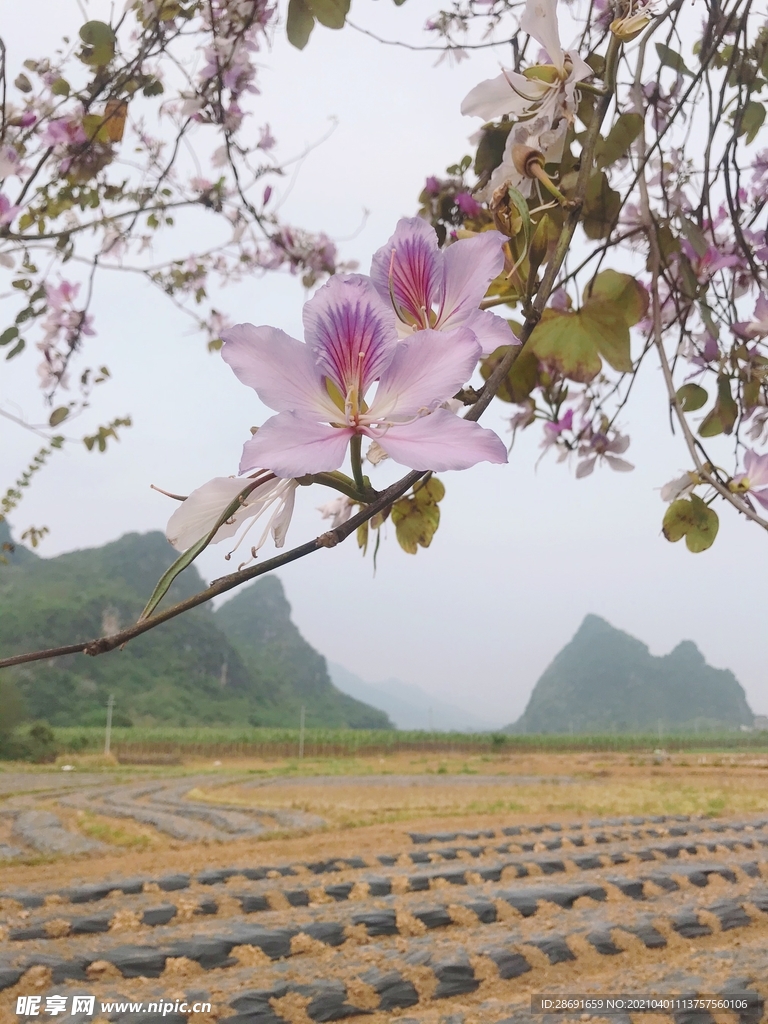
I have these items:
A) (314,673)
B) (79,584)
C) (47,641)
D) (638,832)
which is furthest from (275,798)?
(314,673)

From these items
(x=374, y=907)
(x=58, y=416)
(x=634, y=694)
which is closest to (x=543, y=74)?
(x=58, y=416)

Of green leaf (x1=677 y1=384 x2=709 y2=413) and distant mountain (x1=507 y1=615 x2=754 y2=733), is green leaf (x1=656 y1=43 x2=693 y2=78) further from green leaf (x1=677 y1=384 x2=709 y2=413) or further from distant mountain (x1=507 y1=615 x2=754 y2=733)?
distant mountain (x1=507 y1=615 x2=754 y2=733)

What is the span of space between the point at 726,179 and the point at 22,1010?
233 cm

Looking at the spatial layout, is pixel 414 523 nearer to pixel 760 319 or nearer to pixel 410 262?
pixel 410 262


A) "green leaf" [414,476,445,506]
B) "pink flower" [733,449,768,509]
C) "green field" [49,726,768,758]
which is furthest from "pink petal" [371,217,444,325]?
"green field" [49,726,768,758]

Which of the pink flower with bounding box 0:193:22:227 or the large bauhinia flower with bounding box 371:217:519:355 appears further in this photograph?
the pink flower with bounding box 0:193:22:227

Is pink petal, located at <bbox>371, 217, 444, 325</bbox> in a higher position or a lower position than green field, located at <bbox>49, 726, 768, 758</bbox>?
higher

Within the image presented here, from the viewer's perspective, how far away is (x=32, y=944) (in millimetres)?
2496

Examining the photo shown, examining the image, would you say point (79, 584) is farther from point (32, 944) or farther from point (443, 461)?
point (443, 461)

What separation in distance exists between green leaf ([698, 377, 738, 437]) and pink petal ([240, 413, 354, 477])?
2.39 feet

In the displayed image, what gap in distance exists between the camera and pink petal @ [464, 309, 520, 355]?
11.0 inches

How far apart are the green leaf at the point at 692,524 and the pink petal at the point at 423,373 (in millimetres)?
480

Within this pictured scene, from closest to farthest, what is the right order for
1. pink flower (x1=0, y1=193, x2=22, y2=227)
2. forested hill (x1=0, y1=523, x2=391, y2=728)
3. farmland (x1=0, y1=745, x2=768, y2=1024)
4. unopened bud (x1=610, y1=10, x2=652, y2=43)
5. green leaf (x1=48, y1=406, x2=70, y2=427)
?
1. unopened bud (x1=610, y1=10, x2=652, y2=43)
2. pink flower (x1=0, y1=193, x2=22, y2=227)
3. green leaf (x1=48, y1=406, x2=70, y2=427)
4. farmland (x1=0, y1=745, x2=768, y2=1024)
5. forested hill (x1=0, y1=523, x2=391, y2=728)

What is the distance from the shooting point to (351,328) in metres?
0.29
